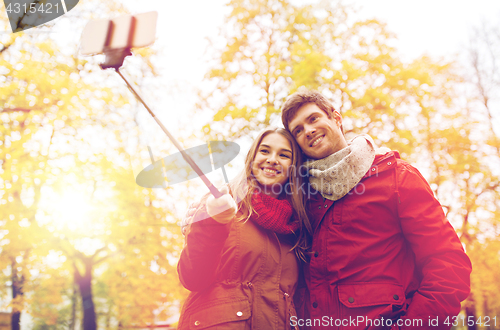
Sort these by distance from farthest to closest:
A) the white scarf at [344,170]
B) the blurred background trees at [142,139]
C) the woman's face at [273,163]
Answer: the blurred background trees at [142,139]
the woman's face at [273,163]
the white scarf at [344,170]

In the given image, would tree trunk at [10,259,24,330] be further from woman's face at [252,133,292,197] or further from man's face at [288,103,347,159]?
man's face at [288,103,347,159]

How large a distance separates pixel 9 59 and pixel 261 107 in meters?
4.67

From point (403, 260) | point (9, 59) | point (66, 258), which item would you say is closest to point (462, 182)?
point (403, 260)

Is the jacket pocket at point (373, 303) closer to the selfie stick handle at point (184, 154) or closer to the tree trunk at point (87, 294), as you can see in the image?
the selfie stick handle at point (184, 154)

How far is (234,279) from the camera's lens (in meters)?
1.75

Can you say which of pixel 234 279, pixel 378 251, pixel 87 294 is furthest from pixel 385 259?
pixel 87 294

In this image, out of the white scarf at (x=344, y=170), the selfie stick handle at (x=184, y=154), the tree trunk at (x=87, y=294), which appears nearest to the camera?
the selfie stick handle at (x=184, y=154)

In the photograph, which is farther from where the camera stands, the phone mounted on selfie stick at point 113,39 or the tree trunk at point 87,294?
the tree trunk at point 87,294

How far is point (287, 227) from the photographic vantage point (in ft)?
6.46

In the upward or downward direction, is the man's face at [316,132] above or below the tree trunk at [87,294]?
above

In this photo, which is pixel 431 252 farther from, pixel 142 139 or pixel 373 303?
pixel 142 139

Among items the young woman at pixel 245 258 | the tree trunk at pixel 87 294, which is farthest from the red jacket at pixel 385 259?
the tree trunk at pixel 87 294

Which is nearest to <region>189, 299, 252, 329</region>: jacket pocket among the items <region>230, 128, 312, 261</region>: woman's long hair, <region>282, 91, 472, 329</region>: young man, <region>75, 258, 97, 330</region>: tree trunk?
<region>282, 91, 472, 329</region>: young man

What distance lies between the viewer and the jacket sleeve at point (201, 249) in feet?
5.30
